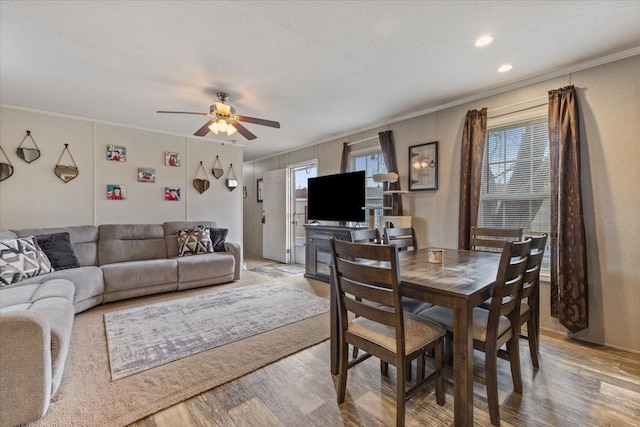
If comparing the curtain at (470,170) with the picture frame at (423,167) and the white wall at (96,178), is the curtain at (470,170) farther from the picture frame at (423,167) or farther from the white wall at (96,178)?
the white wall at (96,178)

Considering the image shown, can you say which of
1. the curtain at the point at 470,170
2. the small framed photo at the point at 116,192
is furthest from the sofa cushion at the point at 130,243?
the curtain at the point at 470,170

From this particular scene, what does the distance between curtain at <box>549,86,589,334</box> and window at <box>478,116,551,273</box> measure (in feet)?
0.60

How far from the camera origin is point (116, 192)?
4.22m

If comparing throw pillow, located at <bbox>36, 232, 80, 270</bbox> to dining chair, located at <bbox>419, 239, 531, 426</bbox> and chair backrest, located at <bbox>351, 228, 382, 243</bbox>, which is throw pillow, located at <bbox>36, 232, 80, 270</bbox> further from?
dining chair, located at <bbox>419, 239, 531, 426</bbox>

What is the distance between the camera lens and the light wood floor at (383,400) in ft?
5.02

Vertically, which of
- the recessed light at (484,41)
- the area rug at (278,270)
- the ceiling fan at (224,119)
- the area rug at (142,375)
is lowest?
the area rug at (278,270)

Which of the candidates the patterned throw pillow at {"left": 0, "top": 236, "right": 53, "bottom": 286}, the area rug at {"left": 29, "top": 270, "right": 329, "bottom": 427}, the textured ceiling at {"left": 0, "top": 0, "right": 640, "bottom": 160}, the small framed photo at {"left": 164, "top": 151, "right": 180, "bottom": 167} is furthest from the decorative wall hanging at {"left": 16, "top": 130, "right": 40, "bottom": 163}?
the area rug at {"left": 29, "top": 270, "right": 329, "bottom": 427}

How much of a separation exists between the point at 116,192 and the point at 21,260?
1.72 metres

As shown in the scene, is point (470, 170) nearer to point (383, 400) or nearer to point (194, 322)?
point (383, 400)

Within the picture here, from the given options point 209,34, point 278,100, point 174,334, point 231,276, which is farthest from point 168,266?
point 209,34

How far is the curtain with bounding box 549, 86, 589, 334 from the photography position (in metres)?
2.40

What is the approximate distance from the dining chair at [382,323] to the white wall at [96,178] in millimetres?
4055

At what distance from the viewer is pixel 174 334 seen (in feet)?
8.31

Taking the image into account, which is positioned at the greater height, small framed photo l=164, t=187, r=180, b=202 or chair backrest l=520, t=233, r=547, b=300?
small framed photo l=164, t=187, r=180, b=202
